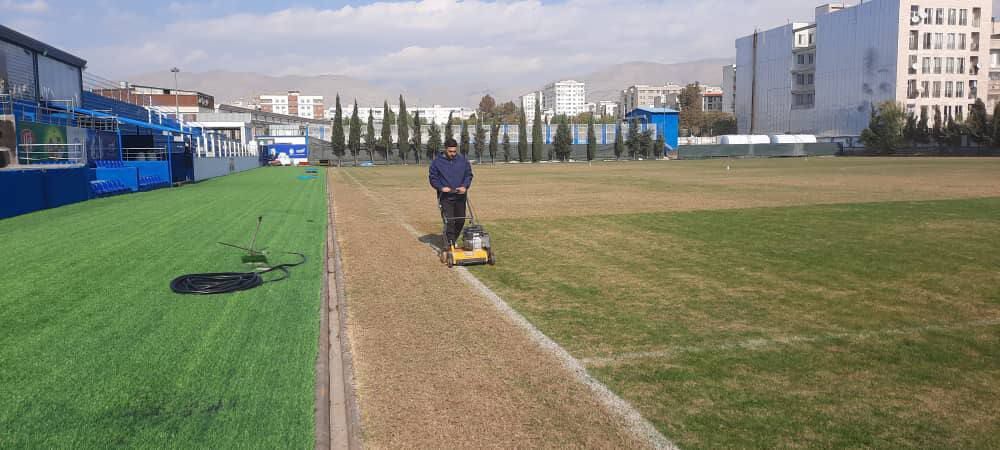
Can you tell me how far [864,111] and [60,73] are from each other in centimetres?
9052

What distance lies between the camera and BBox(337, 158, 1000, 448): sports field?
14.1 ft

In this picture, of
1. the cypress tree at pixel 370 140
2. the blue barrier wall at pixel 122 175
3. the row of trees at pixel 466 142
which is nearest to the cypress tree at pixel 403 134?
the row of trees at pixel 466 142

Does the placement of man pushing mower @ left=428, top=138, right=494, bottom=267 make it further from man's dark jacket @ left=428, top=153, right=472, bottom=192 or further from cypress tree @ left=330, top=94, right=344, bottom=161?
cypress tree @ left=330, top=94, right=344, bottom=161

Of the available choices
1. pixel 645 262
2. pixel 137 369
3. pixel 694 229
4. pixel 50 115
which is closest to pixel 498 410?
pixel 137 369

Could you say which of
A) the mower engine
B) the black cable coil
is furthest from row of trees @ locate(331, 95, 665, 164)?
the black cable coil

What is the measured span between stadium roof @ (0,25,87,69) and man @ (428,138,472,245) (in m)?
29.3

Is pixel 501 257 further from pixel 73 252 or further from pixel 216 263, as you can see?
pixel 73 252

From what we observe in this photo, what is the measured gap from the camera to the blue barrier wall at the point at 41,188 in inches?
674

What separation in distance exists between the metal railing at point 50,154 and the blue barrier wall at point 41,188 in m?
1.72

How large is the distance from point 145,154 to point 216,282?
30.0m

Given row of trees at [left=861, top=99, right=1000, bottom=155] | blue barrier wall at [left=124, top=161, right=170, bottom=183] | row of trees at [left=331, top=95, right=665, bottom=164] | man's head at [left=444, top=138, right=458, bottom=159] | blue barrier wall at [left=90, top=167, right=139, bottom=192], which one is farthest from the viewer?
row of trees at [left=331, top=95, right=665, bottom=164]

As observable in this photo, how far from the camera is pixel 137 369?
5.18 metres

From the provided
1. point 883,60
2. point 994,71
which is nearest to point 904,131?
point 883,60

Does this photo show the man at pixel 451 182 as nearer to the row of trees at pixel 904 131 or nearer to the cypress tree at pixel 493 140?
the row of trees at pixel 904 131
